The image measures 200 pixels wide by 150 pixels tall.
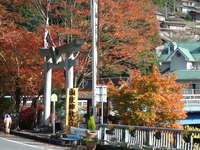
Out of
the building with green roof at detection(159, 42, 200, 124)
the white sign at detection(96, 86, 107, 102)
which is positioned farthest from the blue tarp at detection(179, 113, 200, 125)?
the white sign at detection(96, 86, 107, 102)

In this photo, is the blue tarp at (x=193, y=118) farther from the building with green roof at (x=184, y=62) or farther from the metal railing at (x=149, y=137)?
the metal railing at (x=149, y=137)

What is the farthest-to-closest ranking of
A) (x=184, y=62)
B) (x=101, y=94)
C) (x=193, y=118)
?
(x=184, y=62)
(x=193, y=118)
(x=101, y=94)

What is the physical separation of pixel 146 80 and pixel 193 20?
10911 cm

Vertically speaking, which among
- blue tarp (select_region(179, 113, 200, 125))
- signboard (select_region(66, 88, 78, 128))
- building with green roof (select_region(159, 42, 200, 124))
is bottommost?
blue tarp (select_region(179, 113, 200, 125))

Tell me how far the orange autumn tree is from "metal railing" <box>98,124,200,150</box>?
2.72m

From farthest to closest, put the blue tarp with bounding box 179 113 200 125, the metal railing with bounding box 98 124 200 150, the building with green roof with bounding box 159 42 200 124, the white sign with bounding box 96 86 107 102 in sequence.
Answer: the building with green roof with bounding box 159 42 200 124
the blue tarp with bounding box 179 113 200 125
the white sign with bounding box 96 86 107 102
the metal railing with bounding box 98 124 200 150

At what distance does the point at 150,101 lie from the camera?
63.7 ft

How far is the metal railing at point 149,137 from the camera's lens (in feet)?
45.3

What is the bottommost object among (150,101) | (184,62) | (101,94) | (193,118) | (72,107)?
(193,118)

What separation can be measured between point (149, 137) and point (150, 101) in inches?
171

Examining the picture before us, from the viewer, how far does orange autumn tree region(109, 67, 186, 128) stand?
19516 millimetres

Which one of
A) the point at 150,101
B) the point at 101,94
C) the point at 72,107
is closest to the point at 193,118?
the point at 150,101

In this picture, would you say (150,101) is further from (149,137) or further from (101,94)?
(149,137)

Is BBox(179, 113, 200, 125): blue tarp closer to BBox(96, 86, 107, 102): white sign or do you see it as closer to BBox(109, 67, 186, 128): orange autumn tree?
BBox(109, 67, 186, 128): orange autumn tree
